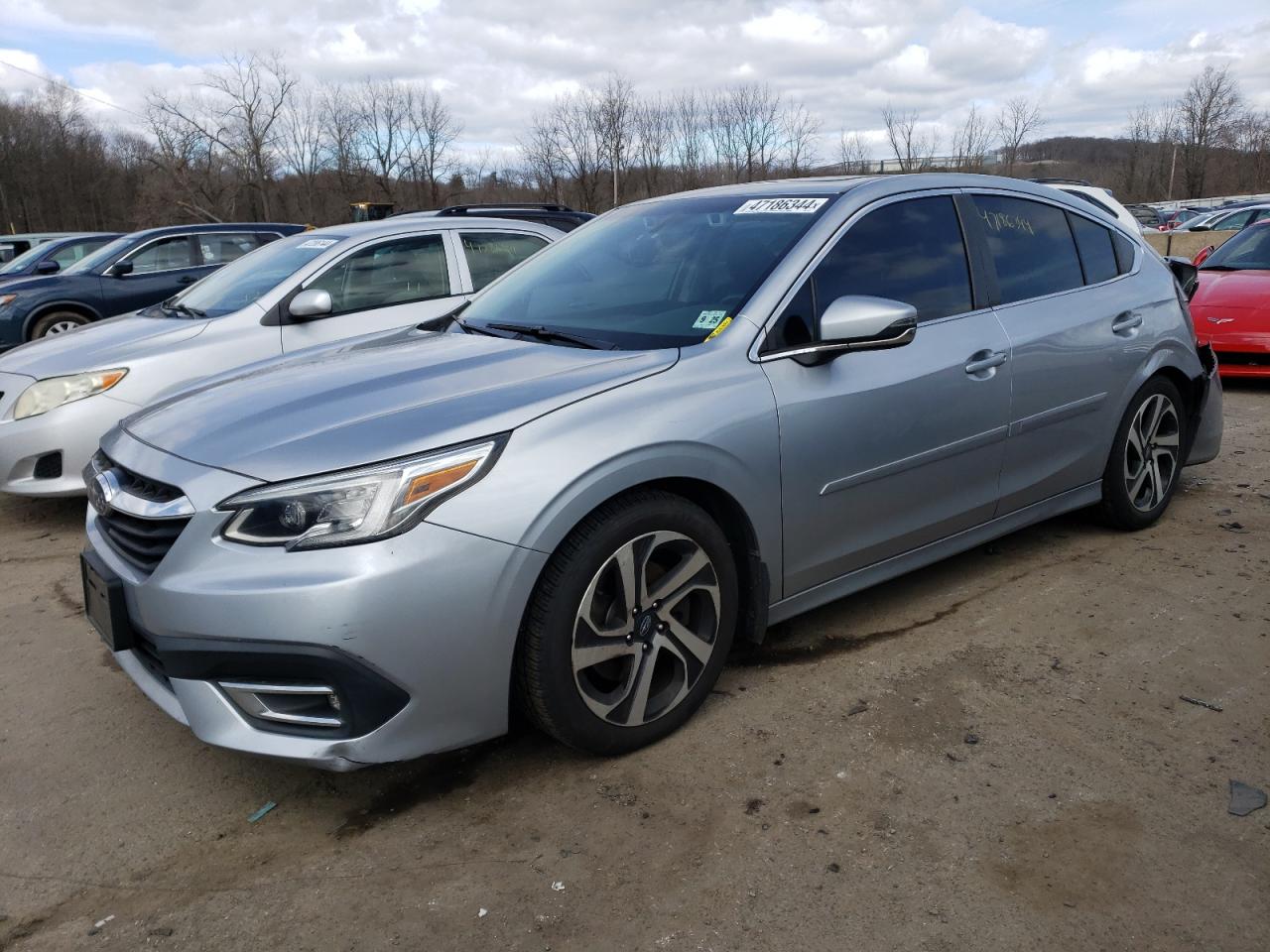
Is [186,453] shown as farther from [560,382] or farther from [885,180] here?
[885,180]

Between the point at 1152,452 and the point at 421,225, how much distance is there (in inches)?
172

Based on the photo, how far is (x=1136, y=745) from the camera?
9.40 ft

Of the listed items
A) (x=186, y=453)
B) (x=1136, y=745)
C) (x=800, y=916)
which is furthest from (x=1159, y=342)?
(x=186, y=453)

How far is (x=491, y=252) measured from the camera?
6578mm

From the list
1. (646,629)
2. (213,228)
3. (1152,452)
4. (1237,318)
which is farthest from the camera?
(213,228)

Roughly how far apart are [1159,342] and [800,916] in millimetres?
3398

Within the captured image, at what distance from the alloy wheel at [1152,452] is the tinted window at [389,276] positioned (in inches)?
157

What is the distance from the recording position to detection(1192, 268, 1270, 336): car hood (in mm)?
8008

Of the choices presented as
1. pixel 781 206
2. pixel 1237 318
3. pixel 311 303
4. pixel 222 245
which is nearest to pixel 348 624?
pixel 781 206

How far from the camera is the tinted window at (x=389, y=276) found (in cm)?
585

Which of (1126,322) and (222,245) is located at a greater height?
(222,245)

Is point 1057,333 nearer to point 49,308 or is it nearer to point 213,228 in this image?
point 213,228

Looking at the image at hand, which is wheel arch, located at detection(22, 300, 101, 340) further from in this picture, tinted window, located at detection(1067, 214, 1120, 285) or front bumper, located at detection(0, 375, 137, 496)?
tinted window, located at detection(1067, 214, 1120, 285)

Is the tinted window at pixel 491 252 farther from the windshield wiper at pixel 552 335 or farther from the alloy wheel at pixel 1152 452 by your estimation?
the alloy wheel at pixel 1152 452
